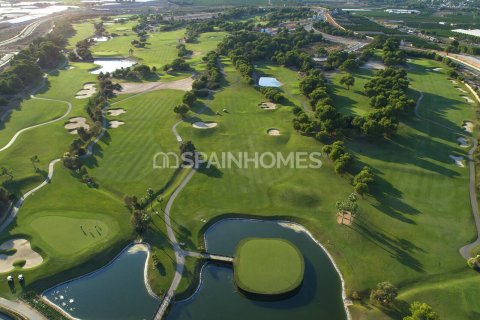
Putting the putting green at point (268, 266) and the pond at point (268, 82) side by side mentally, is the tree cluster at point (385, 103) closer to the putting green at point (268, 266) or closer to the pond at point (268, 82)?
the pond at point (268, 82)

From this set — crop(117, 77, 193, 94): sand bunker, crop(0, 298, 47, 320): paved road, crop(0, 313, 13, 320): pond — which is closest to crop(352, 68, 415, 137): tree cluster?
crop(117, 77, 193, 94): sand bunker

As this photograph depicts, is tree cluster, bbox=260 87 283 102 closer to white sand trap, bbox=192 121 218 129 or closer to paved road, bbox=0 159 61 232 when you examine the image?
white sand trap, bbox=192 121 218 129

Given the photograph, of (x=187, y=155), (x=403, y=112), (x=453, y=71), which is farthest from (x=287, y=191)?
(x=453, y=71)

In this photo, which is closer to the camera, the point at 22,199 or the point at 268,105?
the point at 22,199

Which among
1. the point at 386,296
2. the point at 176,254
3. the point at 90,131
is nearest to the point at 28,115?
the point at 90,131

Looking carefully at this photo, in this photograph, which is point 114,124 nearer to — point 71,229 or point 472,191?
point 71,229

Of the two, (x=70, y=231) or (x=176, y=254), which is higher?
(x=70, y=231)

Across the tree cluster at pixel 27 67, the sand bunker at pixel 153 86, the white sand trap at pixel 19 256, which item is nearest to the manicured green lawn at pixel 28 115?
the tree cluster at pixel 27 67
